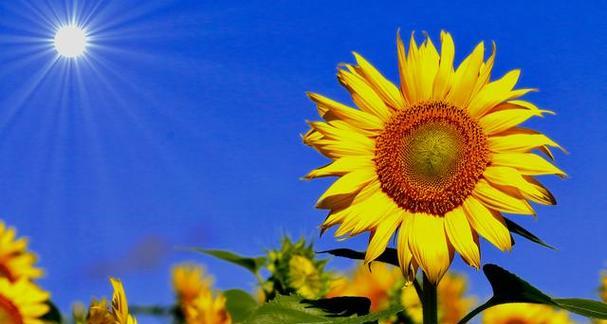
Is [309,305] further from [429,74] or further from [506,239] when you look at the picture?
[429,74]

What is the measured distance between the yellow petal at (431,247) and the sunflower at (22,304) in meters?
1.13

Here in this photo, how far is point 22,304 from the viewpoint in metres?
2.83

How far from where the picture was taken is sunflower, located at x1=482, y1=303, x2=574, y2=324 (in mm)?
3830

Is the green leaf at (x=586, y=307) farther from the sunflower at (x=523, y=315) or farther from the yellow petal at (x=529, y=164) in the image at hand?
the sunflower at (x=523, y=315)

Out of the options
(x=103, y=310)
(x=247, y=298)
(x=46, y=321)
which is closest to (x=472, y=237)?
(x=103, y=310)

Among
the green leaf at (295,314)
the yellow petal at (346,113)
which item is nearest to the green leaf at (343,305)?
the green leaf at (295,314)

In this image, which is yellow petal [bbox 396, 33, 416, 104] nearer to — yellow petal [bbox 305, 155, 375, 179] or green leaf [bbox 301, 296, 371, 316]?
yellow petal [bbox 305, 155, 375, 179]

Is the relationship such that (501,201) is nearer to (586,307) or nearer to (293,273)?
(586,307)

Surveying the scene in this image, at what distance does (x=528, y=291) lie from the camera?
2.72 meters

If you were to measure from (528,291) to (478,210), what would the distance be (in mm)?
283

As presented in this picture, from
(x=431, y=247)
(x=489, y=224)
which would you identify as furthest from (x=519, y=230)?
(x=431, y=247)

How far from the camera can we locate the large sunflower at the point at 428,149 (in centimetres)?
283

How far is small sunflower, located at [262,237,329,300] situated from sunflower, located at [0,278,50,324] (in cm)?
138

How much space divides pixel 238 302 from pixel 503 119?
5.72 feet
